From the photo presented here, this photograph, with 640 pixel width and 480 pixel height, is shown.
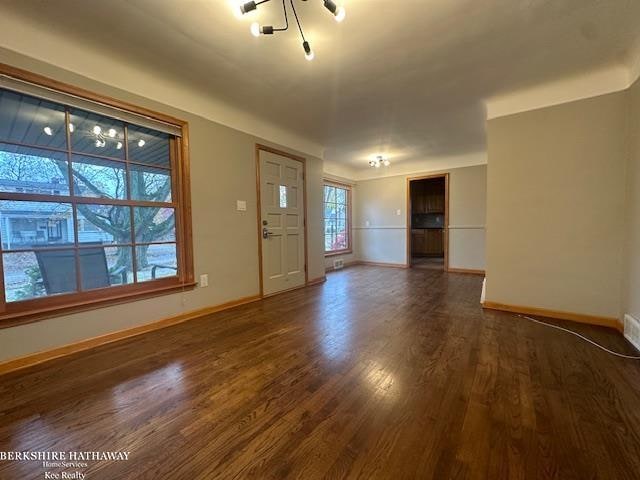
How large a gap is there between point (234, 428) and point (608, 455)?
1607 millimetres

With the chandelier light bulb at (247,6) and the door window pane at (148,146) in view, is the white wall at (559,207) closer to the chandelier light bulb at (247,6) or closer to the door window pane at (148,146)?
the chandelier light bulb at (247,6)

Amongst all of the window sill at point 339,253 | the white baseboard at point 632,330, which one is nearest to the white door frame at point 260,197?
the window sill at point 339,253

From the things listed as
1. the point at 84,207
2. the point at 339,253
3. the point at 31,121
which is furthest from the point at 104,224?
the point at 339,253

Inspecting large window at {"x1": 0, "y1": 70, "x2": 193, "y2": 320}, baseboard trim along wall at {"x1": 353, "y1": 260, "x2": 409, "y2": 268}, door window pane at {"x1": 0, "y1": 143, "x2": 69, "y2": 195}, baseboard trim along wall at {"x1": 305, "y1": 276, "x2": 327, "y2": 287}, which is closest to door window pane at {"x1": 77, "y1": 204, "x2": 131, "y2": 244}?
large window at {"x1": 0, "y1": 70, "x2": 193, "y2": 320}

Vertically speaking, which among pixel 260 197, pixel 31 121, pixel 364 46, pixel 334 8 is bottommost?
pixel 260 197

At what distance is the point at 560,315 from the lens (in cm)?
273

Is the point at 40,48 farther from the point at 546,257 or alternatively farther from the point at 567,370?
the point at 546,257

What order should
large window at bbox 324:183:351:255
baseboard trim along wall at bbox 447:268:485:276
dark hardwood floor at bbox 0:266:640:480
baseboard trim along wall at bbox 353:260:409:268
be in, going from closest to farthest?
dark hardwood floor at bbox 0:266:640:480
baseboard trim along wall at bbox 447:268:485:276
large window at bbox 324:183:351:255
baseboard trim along wall at bbox 353:260:409:268

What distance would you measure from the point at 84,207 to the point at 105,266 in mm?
522

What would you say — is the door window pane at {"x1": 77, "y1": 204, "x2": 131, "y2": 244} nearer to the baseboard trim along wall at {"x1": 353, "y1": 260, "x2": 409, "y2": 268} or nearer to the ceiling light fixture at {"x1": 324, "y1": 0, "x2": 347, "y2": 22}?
the ceiling light fixture at {"x1": 324, "y1": 0, "x2": 347, "y2": 22}

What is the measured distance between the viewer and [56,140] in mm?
2072

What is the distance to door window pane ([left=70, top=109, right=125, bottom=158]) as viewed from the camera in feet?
7.13

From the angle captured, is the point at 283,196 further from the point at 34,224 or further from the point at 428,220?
the point at 428,220

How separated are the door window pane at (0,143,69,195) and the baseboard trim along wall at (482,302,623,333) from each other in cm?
425
